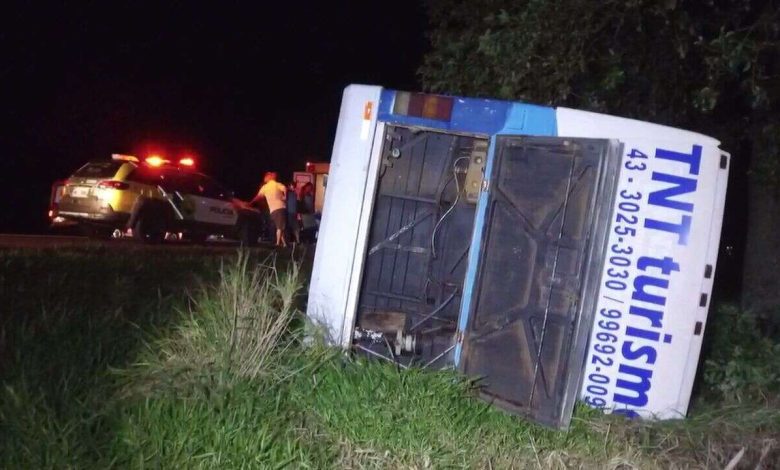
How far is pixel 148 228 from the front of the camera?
653 inches

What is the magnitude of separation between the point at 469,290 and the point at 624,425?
1.37m

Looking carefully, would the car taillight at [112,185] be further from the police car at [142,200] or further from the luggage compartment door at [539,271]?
the luggage compartment door at [539,271]

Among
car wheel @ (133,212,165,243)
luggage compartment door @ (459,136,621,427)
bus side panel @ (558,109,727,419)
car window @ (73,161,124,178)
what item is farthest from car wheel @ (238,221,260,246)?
bus side panel @ (558,109,727,419)

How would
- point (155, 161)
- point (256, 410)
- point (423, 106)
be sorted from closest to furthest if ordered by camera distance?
1. point (256, 410)
2. point (423, 106)
3. point (155, 161)

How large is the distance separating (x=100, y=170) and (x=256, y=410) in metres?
11.9

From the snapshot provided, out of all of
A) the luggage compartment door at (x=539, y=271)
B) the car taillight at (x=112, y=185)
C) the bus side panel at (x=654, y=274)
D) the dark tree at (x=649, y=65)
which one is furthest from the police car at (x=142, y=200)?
the bus side panel at (x=654, y=274)

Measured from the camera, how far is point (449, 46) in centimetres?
988

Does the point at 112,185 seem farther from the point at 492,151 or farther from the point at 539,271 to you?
the point at 539,271

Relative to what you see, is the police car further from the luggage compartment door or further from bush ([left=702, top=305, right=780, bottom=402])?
the luggage compartment door

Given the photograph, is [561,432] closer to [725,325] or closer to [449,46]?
[725,325]

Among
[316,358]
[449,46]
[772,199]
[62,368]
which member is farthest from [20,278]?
[772,199]

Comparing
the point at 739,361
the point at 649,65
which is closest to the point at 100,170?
the point at 649,65

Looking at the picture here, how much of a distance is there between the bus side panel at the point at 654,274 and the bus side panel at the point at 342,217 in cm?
173

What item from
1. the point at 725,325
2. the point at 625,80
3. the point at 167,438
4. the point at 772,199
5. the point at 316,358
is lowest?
the point at 167,438
